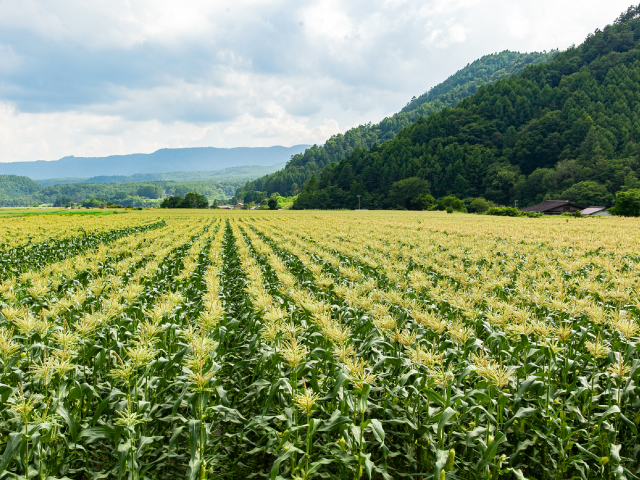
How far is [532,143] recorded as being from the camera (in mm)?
105062

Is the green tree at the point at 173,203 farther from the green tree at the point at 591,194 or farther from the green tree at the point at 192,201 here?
the green tree at the point at 591,194

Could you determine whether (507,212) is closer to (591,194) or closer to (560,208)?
(560,208)

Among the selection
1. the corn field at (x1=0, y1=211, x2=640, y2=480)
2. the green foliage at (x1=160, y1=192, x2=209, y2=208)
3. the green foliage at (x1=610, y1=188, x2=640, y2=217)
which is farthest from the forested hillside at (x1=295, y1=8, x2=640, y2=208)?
the corn field at (x1=0, y1=211, x2=640, y2=480)

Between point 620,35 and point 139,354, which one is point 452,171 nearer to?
point 620,35

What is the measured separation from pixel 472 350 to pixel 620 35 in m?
165

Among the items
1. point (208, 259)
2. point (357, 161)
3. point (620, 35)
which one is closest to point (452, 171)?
point (357, 161)

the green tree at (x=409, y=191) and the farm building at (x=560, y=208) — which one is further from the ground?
the green tree at (x=409, y=191)

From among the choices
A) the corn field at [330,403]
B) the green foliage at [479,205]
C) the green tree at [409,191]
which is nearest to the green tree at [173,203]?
the green tree at [409,191]

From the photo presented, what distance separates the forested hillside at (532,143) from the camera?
89.8 meters

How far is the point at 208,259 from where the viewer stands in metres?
15.4

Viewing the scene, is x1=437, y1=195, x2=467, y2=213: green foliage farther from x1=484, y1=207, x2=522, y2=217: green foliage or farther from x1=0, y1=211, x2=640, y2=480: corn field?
x1=0, y1=211, x2=640, y2=480: corn field

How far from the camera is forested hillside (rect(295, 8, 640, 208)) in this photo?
8975cm

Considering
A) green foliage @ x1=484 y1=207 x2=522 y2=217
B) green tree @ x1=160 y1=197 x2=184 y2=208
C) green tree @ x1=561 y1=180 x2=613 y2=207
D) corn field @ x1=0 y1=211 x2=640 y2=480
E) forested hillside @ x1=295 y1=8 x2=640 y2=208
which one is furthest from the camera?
green tree @ x1=160 y1=197 x2=184 y2=208

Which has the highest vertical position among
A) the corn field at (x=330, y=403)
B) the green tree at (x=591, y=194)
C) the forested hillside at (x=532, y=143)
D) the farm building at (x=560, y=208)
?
the forested hillside at (x=532, y=143)
